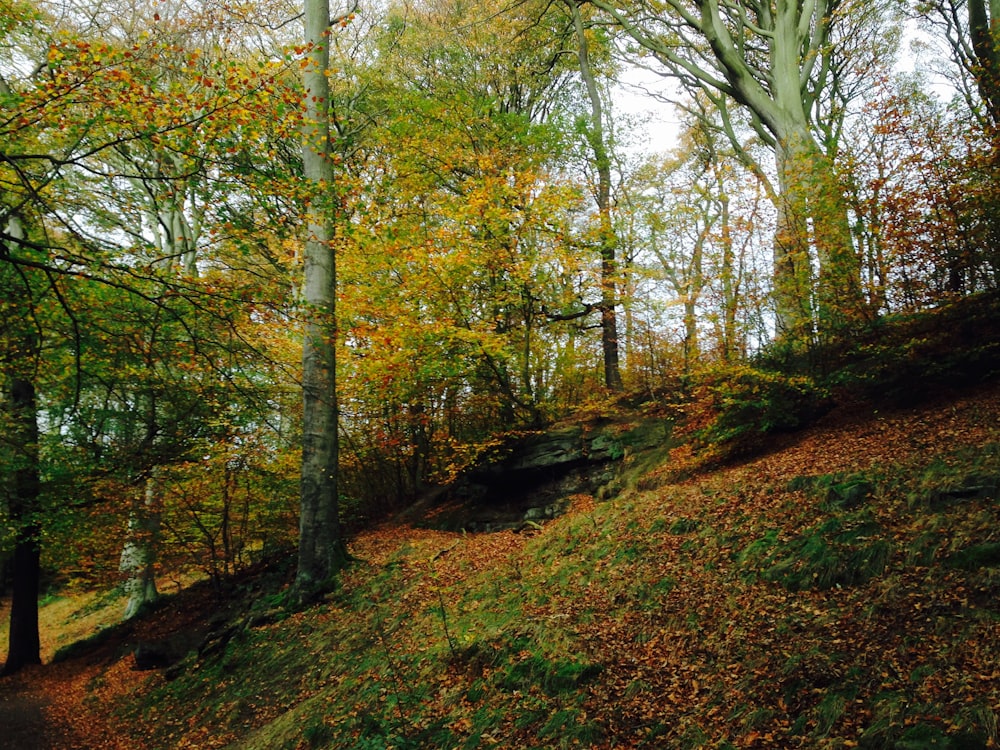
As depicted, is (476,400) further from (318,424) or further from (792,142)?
(792,142)

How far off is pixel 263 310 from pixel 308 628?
482cm

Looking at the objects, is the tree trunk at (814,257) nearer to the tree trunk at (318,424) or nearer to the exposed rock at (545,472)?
the exposed rock at (545,472)

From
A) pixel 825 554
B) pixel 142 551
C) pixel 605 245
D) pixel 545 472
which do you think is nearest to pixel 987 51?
pixel 605 245

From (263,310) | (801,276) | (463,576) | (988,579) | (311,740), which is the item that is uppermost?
Result: (801,276)

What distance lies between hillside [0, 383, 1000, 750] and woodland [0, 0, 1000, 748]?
0.03 meters

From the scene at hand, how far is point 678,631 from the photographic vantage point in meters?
4.48

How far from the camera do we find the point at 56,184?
21.1ft

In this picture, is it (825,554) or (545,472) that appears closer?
(825,554)

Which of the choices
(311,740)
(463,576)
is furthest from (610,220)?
(311,740)

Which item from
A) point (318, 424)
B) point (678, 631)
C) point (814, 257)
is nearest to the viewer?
point (678, 631)

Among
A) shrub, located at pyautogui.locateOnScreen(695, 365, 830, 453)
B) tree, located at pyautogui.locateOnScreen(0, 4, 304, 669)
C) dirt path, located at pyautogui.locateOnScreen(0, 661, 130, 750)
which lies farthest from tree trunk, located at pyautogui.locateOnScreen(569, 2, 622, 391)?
dirt path, located at pyautogui.locateOnScreen(0, 661, 130, 750)

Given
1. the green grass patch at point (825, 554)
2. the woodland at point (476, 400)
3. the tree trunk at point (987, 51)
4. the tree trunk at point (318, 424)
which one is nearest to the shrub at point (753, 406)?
the woodland at point (476, 400)

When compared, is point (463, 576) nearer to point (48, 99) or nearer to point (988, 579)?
point (988, 579)

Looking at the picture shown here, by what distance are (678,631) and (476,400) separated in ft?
26.4
